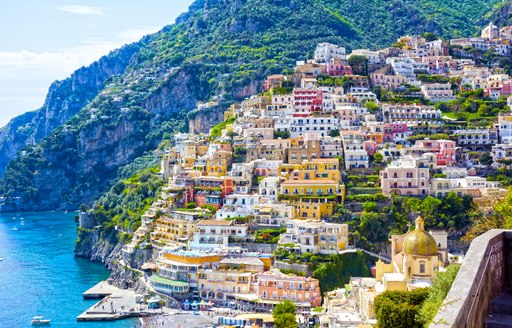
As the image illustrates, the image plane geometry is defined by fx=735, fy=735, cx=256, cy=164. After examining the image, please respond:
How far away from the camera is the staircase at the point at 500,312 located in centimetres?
906

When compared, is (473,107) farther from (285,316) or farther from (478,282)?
(478,282)

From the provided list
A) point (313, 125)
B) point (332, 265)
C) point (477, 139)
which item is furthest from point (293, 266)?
point (477, 139)

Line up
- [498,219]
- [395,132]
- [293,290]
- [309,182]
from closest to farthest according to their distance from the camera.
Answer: [498,219] → [293,290] → [309,182] → [395,132]

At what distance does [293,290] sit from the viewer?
56.0 meters

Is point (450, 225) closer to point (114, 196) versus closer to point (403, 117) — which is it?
point (403, 117)

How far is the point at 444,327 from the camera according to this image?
23.8 ft

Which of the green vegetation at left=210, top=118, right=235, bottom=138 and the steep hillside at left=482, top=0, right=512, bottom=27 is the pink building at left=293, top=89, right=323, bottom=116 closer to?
the green vegetation at left=210, top=118, right=235, bottom=138

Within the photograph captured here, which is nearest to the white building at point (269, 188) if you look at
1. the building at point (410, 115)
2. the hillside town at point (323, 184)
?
the hillside town at point (323, 184)

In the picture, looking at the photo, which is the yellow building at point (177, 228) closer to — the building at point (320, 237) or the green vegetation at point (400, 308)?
the building at point (320, 237)

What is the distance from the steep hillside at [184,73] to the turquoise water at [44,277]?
31.9 meters

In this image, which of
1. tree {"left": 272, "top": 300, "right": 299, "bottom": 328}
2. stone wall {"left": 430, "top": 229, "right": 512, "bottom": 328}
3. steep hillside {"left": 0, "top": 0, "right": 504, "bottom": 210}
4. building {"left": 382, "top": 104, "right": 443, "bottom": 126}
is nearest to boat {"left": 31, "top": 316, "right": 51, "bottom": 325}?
tree {"left": 272, "top": 300, "right": 299, "bottom": 328}

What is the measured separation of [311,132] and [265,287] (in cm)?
2726

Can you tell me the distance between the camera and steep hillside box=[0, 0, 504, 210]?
142750 millimetres

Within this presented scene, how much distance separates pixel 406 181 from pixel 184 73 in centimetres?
8417
